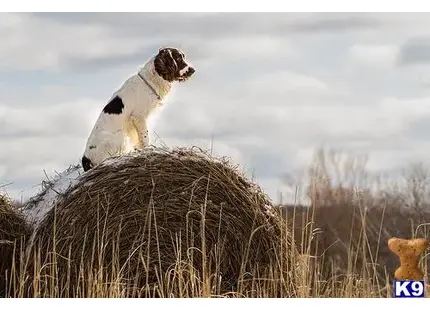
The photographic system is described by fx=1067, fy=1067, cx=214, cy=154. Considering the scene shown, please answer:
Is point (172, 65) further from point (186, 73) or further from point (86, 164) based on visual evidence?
point (86, 164)

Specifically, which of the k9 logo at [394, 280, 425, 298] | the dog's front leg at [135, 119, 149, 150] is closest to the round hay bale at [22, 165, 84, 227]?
the dog's front leg at [135, 119, 149, 150]

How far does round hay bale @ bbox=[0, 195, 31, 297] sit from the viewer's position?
725cm

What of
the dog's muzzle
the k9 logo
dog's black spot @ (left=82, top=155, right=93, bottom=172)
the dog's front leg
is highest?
the dog's muzzle

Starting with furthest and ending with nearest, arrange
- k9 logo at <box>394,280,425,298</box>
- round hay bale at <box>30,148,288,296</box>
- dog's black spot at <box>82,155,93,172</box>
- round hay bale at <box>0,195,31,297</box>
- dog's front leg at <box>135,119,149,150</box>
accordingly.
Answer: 1. dog's front leg at <box>135,119,149,150</box>
2. dog's black spot at <box>82,155,93,172</box>
3. round hay bale at <box>0,195,31,297</box>
4. round hay bale at <box>30,148,288,296</box>
5. k9 logo at <box>394,280,425,298</box>

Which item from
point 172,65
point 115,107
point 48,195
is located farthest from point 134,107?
point 48,195

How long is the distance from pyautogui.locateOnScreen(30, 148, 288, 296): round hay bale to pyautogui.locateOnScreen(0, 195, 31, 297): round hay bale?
6.9 inches

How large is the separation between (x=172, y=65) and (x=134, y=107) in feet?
1.45

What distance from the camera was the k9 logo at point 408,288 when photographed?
608 centimetres

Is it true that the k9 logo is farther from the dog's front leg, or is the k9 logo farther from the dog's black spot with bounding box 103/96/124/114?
the dog's black spot with bounding box 103/96/124/114

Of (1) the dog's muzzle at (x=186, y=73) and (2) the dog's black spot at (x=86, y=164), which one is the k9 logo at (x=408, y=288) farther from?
(2) the dog's black spot at (x=86, y=164)

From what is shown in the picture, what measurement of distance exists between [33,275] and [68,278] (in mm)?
239

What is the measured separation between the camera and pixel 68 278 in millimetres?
6957
